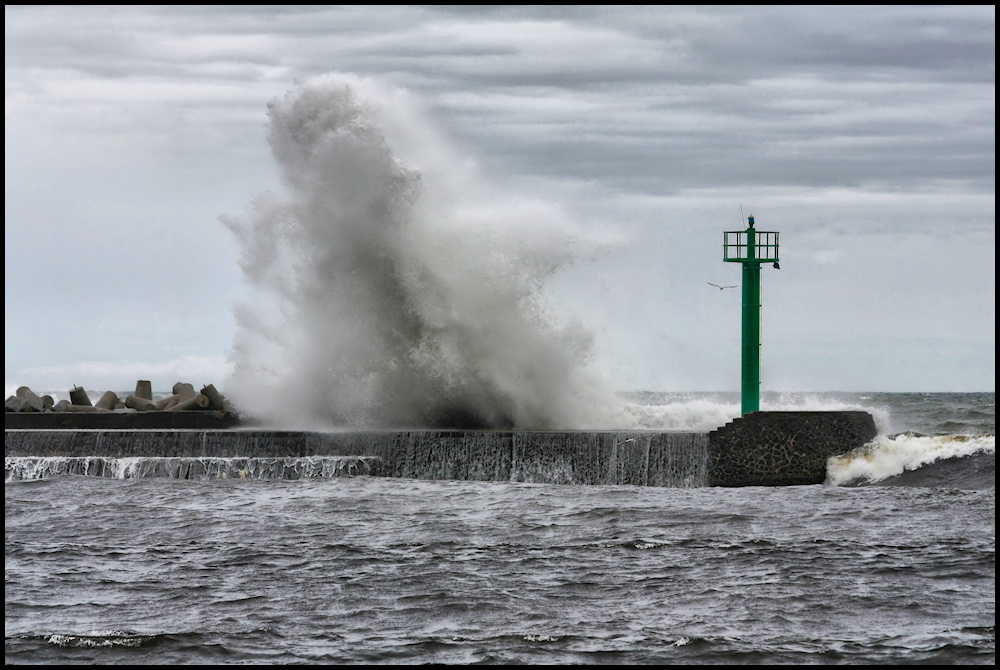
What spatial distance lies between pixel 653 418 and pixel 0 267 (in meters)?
13.0

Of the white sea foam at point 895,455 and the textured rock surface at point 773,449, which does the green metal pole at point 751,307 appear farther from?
the white sea foam at point 895,455

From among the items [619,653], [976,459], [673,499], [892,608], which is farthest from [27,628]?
[976,459]

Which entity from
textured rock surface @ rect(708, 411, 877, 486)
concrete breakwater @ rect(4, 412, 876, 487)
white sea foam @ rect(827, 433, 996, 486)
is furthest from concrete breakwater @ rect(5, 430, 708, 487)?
white sea foam @ rect(827, 433, 996, 486)

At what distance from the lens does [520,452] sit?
590 inches

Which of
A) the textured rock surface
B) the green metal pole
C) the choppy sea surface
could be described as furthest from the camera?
the green metal pole

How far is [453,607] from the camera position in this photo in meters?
7.71

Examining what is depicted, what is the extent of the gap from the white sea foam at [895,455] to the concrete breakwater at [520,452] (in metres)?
0.15

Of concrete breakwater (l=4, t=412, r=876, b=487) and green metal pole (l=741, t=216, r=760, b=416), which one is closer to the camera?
concrete breakwater (l=4, t=412, r=876, b=487)

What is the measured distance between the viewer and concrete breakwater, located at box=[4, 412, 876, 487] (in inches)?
568

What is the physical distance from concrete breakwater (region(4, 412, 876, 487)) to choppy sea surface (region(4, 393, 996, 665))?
445 millimetres

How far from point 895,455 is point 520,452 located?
4.39 metres

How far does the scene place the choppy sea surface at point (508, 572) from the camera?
671cm

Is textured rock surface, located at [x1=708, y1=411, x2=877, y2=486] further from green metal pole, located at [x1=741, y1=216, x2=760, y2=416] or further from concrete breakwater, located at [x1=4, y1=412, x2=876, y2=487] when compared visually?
green metal pole, located at [x1=741, y1=216, x2=760, y2=416]

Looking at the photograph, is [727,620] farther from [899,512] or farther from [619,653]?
[899,512]
